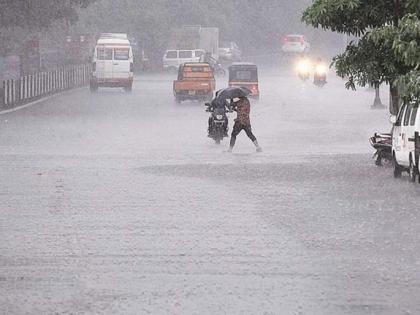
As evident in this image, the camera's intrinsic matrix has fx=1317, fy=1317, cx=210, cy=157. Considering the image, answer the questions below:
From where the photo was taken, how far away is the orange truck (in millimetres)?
57781

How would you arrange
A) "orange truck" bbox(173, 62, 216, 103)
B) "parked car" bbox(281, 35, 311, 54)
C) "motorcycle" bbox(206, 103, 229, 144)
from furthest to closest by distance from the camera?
1. "parked car" bbox(281, 35, 311, 54)
2. "orange truck" bbox(173, 62, 216, 103)
3. "motorcycle" bbox(206, 103, 229, 144)

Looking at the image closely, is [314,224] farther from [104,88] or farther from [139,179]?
[104,88]

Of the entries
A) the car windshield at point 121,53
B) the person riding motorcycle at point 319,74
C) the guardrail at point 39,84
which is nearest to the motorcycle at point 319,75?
the person riding motorcycle at point 319,74

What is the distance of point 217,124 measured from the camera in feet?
113

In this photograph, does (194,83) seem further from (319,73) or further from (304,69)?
(304,69)

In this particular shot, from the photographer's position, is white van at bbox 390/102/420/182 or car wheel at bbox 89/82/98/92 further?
car wheel at bbox 89/82/98/92

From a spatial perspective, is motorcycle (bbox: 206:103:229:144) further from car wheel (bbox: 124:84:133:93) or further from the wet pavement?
car wheel (bbox: 124:84:133:93)

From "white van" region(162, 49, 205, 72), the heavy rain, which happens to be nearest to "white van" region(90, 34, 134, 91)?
the heavy rain

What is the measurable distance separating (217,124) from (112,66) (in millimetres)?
31776

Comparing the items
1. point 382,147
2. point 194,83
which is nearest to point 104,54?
point 194,83

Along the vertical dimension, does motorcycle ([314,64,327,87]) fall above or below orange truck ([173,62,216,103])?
below

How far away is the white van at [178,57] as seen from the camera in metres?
90.1

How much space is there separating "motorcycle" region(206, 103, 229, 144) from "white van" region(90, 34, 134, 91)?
31082mm

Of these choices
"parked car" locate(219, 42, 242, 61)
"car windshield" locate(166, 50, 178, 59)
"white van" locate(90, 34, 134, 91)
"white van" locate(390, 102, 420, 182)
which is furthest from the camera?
"parked car" locate(219, 42, 242, 61)
